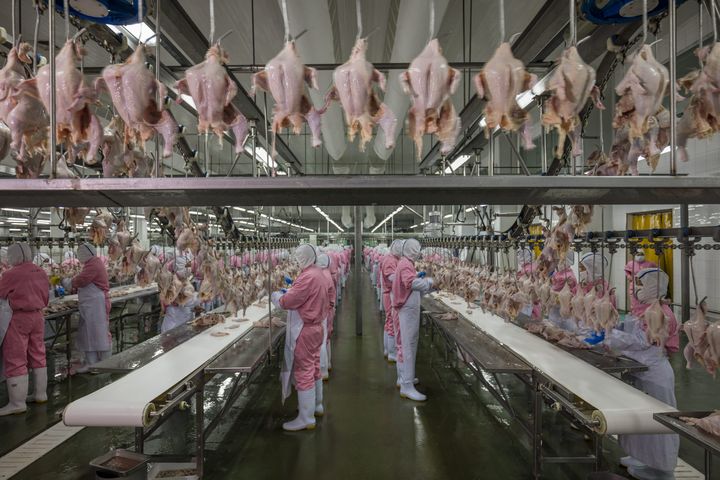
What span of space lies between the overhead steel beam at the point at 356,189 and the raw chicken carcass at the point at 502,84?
0.28 meters

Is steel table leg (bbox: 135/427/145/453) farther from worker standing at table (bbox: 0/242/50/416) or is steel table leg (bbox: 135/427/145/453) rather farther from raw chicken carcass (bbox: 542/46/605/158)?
raw chicken carcass (bbox: 542/46/605/158)

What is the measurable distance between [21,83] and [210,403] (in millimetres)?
4819

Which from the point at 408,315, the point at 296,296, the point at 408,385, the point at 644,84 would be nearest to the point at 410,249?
the point at 408,315

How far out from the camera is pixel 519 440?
445 cm

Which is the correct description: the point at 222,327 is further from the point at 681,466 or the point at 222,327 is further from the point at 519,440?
the point at 681,466

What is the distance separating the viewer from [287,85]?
1702 mm

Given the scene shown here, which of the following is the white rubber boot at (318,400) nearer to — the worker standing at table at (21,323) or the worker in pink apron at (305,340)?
the worker in pink apron at (305,340)

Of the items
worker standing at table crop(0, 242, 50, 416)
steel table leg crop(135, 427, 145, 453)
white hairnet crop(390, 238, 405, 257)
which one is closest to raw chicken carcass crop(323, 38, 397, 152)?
steel table leg crop(135, 427, 145, 453)

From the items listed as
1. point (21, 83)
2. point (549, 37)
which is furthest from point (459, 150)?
point (21, 83)

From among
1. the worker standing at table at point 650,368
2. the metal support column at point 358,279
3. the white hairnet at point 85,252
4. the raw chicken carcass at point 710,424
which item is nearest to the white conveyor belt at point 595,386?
the raw chicken carcass at point 710,424

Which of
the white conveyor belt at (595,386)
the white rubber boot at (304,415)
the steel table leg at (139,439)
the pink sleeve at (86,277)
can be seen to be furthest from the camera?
the pink sleeve at (86,277)

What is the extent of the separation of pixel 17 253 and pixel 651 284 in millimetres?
7476

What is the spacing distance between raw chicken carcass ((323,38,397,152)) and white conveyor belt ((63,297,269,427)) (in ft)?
8.50

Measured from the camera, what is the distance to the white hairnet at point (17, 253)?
16.7ft
